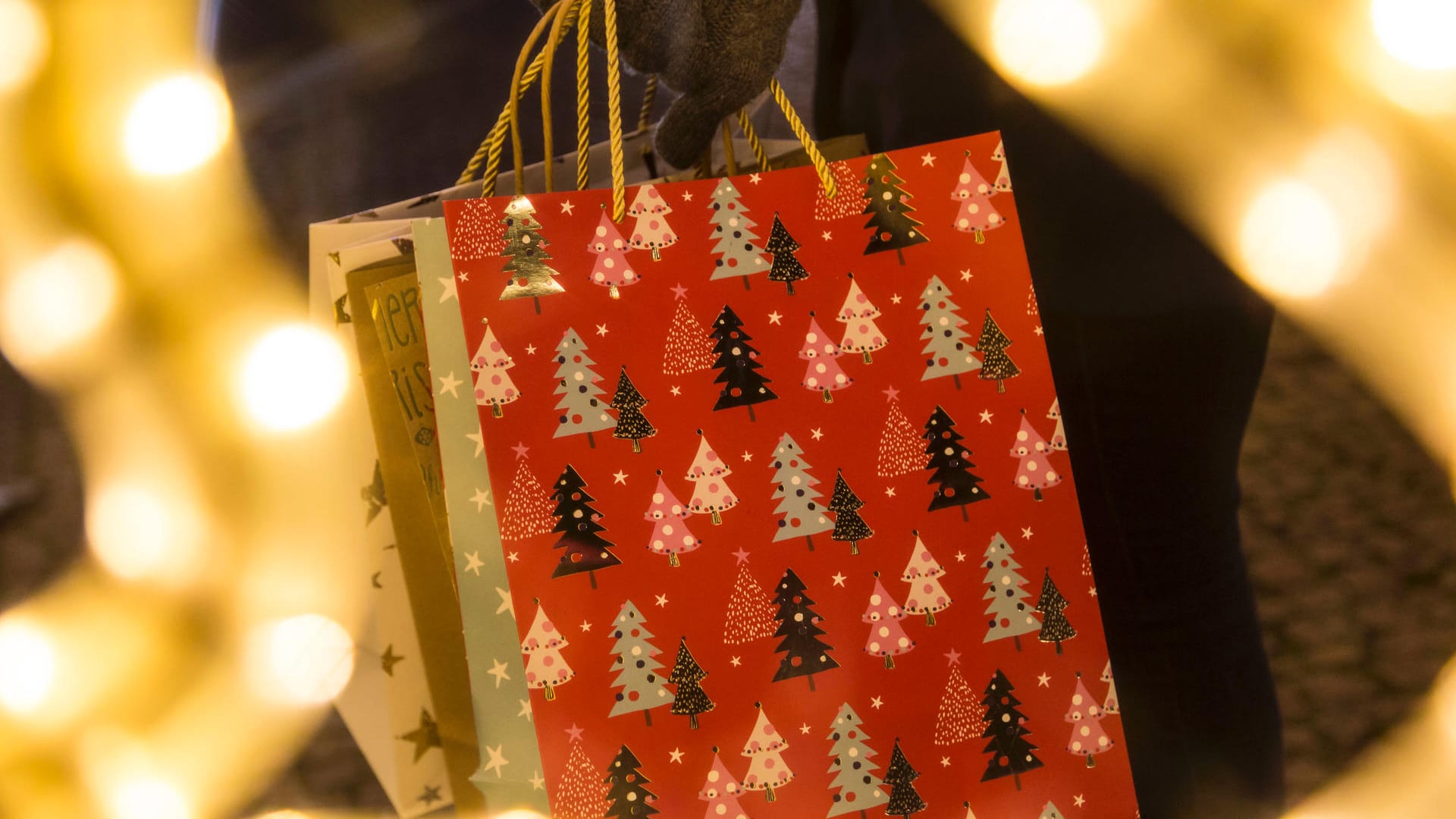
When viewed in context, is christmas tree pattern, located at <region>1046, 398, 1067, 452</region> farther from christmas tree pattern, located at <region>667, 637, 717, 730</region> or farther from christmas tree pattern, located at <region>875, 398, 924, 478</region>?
christmas tree pattern, located at <region>667, 637, 717, 730</region>

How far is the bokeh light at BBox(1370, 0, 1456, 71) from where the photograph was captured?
20.2 inches

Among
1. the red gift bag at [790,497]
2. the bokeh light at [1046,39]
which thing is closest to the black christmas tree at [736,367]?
the red gift bag at [790,497]

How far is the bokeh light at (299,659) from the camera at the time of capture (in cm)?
55

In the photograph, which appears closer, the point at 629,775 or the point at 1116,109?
the point at 629,775

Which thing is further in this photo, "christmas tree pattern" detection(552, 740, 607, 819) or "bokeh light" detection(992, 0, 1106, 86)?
"bokeh light" detection(992, 0, 1106, 86)

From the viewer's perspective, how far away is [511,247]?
0.40 meters

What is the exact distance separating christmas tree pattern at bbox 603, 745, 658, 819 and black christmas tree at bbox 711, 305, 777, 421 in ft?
0.67

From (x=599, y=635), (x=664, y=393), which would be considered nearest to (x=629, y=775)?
(x=599, y=635)

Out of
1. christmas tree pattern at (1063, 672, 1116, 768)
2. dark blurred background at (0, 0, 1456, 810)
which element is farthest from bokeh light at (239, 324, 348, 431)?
christmas tree pattern at (1063, 672, 1116, 768)

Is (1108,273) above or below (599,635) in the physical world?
above

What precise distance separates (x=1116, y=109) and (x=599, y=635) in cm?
53

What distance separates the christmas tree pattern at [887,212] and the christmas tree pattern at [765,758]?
0.93 ft

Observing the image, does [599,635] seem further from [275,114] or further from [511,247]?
[275,114]

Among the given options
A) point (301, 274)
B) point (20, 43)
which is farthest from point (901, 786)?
point (20, 43)
